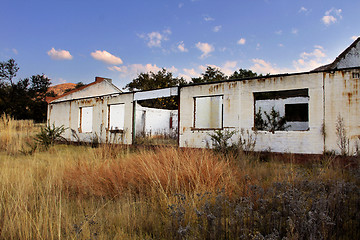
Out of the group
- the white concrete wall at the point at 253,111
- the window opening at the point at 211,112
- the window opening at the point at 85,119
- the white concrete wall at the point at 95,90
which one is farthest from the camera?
the white concrete wall at the point at 95,90

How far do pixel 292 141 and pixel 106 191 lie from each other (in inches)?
250

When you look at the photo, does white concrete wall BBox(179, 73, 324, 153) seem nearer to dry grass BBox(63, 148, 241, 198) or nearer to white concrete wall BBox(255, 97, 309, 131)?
dry grass BBox(63, 148, 241, 198)

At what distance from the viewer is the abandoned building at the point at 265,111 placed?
7242 millimetres

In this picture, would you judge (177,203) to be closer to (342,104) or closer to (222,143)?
(222,143)

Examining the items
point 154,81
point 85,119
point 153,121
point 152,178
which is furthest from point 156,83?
point 152,178

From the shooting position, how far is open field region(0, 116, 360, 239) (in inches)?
96.7

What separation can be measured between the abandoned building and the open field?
2229 mm

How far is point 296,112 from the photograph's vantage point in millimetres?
16578

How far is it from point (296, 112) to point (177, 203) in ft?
52.4

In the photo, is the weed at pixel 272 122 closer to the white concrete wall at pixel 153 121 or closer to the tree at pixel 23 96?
the white concrete wall at pixel 153 121

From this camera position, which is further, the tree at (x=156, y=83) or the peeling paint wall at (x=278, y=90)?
the tree at (x=156, y=83)

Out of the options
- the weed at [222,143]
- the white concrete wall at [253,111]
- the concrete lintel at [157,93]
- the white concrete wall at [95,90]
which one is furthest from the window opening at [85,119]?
the weed at [222,143]

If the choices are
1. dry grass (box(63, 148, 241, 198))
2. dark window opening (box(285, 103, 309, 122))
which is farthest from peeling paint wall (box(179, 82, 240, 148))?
dark window opening (box(285, 103, 309, 122))

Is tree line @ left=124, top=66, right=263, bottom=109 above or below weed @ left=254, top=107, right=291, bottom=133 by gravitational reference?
above
